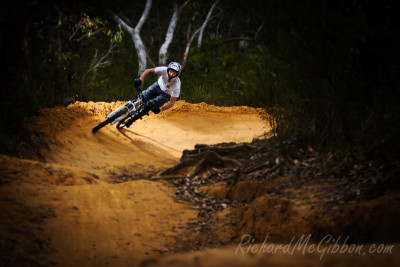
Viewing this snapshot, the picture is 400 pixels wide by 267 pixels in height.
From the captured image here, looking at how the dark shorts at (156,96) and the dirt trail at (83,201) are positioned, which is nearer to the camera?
the dirt trail at (83,201)

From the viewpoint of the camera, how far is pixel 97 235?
14.3 feet

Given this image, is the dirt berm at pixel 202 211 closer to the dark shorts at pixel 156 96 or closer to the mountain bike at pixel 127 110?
the mountain bike at pixel 127 110

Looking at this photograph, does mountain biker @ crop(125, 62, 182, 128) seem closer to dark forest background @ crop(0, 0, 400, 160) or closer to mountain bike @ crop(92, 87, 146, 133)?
mountain bike @ crop(92, 87, 146, 133)

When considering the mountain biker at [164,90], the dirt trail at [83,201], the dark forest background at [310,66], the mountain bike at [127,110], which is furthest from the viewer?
the mountain bike at [127,110]

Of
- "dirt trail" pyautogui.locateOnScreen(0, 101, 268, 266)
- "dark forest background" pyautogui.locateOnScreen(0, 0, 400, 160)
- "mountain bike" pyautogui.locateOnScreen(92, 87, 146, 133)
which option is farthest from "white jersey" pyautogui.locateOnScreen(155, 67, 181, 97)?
"dark forest background" pyautogui.locateOnScreen(0, 0, 400, 160)

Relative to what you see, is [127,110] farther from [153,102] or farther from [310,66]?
[310,66]

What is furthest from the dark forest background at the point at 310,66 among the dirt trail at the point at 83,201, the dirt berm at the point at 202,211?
the dirt trail at the point at 83,201

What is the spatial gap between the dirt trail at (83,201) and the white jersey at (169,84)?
153 cm

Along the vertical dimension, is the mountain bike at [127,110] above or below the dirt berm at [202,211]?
above

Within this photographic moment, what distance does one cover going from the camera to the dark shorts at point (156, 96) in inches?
345

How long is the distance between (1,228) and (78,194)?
51.8 inches

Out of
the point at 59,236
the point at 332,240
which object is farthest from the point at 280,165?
the point at 59,236

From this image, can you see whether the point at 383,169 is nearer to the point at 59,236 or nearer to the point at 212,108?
the point at 59,236

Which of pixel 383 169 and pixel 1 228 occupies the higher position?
pixel 383 169
